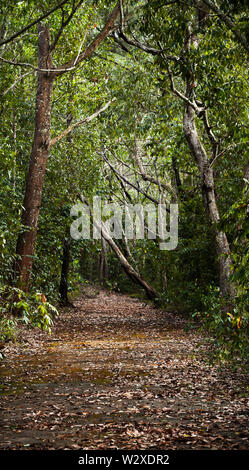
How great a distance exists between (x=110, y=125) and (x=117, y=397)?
13456mm

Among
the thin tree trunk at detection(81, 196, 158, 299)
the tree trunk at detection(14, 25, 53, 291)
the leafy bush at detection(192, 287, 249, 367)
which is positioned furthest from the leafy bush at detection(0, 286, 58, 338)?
the thin tree trunk at detection(81, 196, 158, 299)

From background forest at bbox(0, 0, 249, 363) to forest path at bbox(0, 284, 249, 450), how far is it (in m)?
0.92

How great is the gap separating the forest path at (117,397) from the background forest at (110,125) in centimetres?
92

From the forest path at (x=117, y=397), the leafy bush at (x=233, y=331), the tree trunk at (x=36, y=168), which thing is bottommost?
the forest path at (x=117, y=397)

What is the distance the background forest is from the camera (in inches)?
377

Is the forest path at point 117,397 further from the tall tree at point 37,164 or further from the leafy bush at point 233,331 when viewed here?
the tall tree at point 37,164

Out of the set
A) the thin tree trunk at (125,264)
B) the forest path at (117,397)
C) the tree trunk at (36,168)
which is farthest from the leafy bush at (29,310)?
the thin tree trunk at (125,264)

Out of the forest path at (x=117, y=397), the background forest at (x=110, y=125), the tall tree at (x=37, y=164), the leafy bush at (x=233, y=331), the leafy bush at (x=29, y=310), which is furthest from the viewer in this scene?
the tall tree at (x=37, y=164)

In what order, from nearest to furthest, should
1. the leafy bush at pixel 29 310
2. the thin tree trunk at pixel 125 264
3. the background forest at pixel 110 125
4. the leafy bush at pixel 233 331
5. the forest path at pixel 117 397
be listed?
the forest path at pixel 117 397
the leafy bush at pixel 233 331
the leafy bush at pixel 29 310
the background forest at pixel 110 125
the thin tree trunk at pixel 125 264

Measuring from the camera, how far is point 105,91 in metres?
16.5

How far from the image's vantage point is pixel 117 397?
609 cm

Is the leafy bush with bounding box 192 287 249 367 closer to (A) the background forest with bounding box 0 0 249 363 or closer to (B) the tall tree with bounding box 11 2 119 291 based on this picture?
(A) the background forest with bounding box 0 0 249 363

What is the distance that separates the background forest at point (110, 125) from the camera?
958 centimetres

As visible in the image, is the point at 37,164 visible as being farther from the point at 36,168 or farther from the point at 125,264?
the point at 125,264
